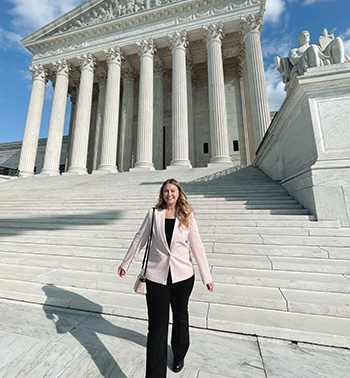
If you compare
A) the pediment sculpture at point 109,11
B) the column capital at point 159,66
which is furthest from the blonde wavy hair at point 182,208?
the pediment sculpture at point 109,11

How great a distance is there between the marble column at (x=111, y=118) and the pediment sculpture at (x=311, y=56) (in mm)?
14562

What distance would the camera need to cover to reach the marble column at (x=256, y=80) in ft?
49.7

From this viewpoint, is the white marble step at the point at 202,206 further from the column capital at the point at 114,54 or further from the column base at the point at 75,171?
the column capital at the point at 114,54

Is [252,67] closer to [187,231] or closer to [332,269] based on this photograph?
[332,269]

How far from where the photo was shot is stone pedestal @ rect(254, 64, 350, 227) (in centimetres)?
508

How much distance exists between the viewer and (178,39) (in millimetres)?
18438

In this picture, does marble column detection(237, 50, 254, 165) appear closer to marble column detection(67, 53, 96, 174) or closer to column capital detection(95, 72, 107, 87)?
marble column detection(67, 53, 96, 174)

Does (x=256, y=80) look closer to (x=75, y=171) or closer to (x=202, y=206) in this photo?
(x=202, y=206)

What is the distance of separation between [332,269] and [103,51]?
2521cm

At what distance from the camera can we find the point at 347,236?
4449 millimetres

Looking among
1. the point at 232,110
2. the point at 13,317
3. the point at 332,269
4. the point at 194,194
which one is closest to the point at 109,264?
the point at 13,317

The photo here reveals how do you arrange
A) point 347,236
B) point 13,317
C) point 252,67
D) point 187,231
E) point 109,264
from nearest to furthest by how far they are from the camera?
1. point 187,231
2. point 13,317
3. point 109,264
4. point 347,236
5. point 252,67

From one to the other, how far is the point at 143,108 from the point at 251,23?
1143 centimetres

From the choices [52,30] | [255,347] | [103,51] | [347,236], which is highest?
[52,30]
